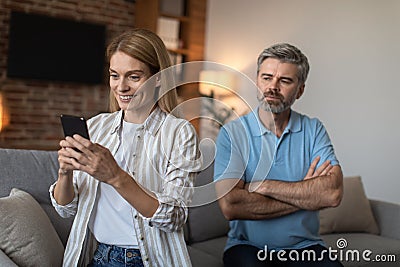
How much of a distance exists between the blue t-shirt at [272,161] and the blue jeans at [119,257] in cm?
52

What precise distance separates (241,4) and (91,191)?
13.1 ft

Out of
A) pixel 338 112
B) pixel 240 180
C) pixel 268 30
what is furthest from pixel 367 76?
pixel 240 180

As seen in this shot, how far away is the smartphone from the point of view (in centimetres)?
126

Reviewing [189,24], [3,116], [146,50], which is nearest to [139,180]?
[146,50]

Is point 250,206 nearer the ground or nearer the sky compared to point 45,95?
nearer the ground

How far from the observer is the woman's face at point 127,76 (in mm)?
1392

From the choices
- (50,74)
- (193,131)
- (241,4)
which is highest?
(241,4)

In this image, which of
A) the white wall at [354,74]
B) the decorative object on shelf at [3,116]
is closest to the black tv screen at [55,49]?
the decorative object on shelf at [3,116]

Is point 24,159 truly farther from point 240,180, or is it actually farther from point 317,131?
point 317,131

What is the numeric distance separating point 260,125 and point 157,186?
69cm

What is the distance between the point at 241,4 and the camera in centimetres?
510

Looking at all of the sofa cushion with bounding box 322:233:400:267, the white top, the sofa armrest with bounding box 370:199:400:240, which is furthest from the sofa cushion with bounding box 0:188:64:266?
the sofa armrest with bounding box 370:199:400:240

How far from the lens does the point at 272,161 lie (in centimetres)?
194

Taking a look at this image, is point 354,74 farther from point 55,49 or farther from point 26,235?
point 26,235
